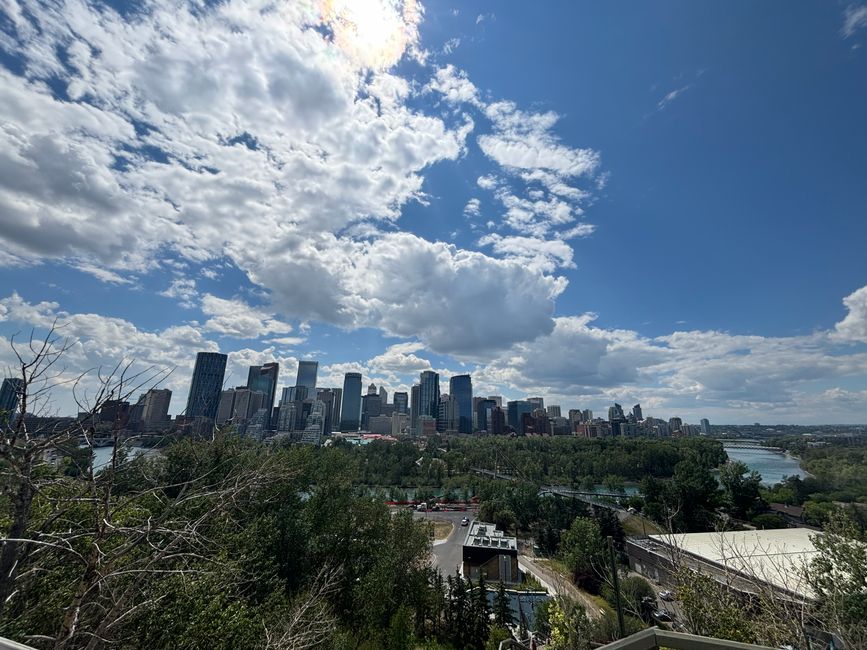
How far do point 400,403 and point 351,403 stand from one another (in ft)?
59.6

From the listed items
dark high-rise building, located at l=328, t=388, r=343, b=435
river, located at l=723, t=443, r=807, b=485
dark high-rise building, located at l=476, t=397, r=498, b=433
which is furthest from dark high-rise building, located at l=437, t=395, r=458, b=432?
Result: river, located at l=723, t=443, r=807, b=485

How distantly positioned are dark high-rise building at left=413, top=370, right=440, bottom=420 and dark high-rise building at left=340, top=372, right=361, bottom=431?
Result: 22.8 metres

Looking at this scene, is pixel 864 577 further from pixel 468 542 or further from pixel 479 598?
pixel 468 542

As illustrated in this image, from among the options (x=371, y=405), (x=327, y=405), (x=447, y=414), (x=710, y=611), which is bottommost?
(x=710, y=611)

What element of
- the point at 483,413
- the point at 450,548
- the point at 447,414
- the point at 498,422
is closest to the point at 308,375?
the point at 447,414

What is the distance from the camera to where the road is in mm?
23327

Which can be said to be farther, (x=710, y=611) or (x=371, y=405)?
(x=371, y=405)

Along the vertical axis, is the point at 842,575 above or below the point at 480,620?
above

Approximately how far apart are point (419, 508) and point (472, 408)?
3695 inches

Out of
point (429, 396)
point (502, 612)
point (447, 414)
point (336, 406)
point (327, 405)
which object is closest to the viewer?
point (502, 612)

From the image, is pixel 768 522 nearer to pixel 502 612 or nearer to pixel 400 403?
pixel 502 612

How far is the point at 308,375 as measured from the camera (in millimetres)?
143500

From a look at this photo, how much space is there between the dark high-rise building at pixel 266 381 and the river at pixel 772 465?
98.6 metres

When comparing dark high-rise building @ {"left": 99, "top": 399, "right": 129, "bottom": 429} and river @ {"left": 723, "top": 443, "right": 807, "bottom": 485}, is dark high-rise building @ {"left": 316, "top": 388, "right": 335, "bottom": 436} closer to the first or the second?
river @ {"left": 723, "top": 443, "right": 807, "bottom": 485}
